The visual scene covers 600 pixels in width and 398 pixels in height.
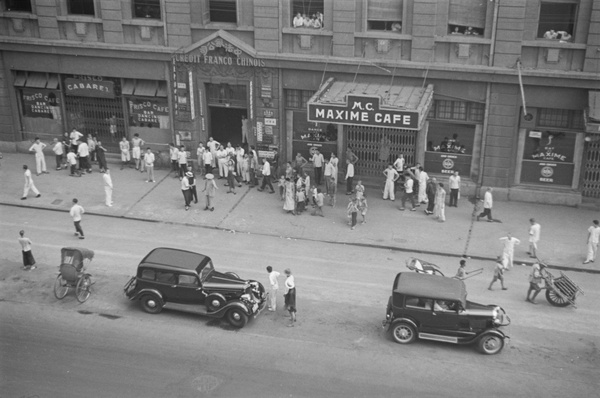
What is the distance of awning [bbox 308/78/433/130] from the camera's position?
27.8m

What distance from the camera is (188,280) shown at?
2122 centimetres

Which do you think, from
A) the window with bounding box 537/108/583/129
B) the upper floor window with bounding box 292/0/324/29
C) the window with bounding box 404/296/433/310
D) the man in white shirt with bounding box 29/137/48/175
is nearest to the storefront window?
the window with bounding box 537/108/583/129

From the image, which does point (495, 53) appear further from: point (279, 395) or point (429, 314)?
point (279, 395)

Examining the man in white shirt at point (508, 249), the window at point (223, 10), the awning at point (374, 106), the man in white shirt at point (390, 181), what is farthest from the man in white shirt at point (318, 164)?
the man in white shirt at point (508, 249)

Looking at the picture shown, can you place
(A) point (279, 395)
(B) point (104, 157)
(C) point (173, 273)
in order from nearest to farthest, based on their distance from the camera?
1. (A) point (279, 395)
2. (C) point (173, 273)
3. (B) point (104, 157)

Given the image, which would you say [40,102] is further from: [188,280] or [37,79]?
[188,280]

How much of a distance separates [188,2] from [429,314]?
18023mm

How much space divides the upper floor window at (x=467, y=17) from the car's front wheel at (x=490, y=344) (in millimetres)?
13994

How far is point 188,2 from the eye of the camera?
31.2m

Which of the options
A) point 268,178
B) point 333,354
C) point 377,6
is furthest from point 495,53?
point 333,354

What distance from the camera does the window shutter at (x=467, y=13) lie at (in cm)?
2881

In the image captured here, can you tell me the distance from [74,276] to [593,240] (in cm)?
1688

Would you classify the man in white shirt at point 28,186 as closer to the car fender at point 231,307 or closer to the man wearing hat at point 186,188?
the man wearing hat at point 186,188

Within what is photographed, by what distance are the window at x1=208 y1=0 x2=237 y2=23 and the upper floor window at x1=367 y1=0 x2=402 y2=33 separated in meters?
5.78
